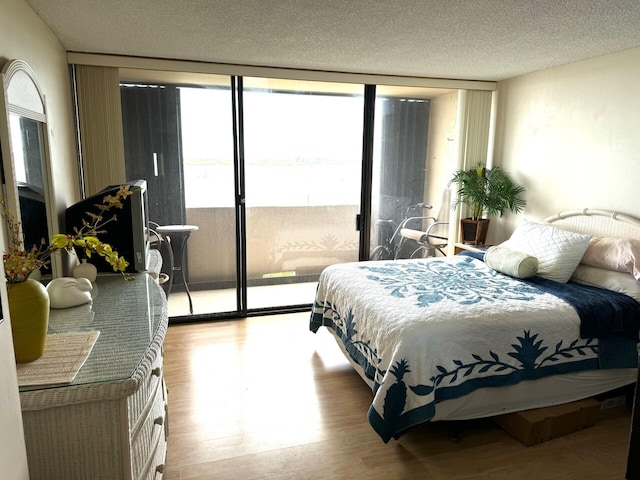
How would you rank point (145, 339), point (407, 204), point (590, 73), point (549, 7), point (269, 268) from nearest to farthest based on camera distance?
point (145, 339) < point (549, 7) < point (590, 73) < point (269, 268) < point (407, 204)

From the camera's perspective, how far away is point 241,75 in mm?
3730

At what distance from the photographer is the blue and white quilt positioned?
7.11 feet

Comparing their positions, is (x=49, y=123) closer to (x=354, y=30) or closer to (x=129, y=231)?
(x=129, y=231)

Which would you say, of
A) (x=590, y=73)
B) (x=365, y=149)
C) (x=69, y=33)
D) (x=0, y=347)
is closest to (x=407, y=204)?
(x=365, y=149)

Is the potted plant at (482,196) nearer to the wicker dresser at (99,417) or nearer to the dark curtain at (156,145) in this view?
the dark curtain at (156,145)

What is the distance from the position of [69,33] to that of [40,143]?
1.00 m

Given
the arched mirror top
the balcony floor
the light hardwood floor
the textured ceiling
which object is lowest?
the light hardwood floor

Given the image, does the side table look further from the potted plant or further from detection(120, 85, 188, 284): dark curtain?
the potted plant

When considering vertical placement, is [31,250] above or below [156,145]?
below

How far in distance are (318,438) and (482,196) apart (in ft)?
9.38

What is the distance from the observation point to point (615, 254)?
113 inches

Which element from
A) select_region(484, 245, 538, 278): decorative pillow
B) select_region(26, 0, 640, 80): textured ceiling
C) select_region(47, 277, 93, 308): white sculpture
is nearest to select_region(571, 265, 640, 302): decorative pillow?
select_region(484, 245, 538, 278): decorative pillow

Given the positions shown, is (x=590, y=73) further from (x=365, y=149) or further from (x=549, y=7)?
(x=365, y=149)

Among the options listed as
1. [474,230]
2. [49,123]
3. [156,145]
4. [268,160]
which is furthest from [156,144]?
[474,230]
